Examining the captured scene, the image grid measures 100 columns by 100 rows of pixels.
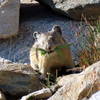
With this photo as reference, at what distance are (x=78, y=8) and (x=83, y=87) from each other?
3650mm

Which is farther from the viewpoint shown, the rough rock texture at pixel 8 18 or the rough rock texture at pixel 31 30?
the rough rock texture at pixel 8 18

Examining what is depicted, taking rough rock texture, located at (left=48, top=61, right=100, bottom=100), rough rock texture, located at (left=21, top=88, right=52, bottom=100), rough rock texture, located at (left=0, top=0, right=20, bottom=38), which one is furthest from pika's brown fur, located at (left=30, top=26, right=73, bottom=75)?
rough rock texture, located at (left=48, top=61, right=100, bottom=100)

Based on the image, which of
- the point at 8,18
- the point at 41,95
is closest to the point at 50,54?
the point at 41,95

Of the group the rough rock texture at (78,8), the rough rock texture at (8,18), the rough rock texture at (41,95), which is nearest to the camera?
the rough rock texture at (41,95)

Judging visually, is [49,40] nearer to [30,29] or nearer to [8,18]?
[8,18]

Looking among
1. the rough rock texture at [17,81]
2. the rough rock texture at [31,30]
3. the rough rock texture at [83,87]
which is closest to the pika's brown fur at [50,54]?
the rough rock texture at [17,81]

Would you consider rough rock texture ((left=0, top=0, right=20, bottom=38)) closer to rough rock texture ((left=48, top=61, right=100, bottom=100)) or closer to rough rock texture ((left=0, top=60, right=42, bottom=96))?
rough rock texture ((left=0, top=60, right=42, bottom=96))

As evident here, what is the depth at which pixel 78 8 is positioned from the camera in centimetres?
831

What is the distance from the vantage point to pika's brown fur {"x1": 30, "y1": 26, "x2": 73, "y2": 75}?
6402 millimetres

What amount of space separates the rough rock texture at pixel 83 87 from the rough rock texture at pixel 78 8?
329 cm

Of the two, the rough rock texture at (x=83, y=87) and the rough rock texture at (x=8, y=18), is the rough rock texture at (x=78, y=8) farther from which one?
the rough rock texture at (x=83, y=87)

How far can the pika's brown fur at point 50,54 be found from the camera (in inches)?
252

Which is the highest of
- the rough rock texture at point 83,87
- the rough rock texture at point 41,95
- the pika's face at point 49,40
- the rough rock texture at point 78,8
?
the rough rock texture at point 78,8

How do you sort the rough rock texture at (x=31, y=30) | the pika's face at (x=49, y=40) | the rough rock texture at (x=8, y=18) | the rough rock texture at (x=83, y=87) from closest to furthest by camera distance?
1. the rough rock texture at (x=83, y=87)
2. the pika's face at (x=49, y=40)
3. the rough rock texture at (x=31, y=30)
4. the rough rock texture at (x=8, y=18)
